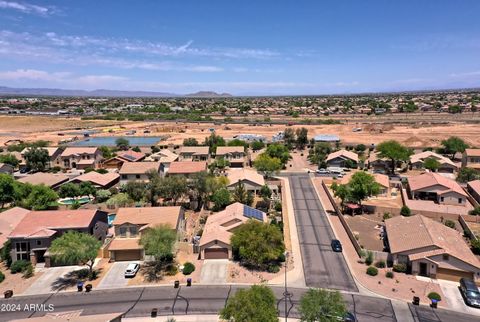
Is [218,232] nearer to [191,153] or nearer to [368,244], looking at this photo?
[368,244]

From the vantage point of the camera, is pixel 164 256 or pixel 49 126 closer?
pixel 164 256

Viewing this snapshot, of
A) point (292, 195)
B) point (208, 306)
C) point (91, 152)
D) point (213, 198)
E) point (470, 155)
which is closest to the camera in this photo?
point (208, 306)

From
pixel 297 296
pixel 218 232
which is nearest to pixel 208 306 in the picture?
pixel 297 296

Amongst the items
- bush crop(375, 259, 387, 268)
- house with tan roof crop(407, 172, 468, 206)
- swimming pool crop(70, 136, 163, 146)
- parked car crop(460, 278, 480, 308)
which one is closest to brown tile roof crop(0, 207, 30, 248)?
bush crop(375, 259, 387, 268)

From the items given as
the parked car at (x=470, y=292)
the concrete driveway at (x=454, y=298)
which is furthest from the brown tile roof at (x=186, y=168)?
the parked car at (x=470, y=292)

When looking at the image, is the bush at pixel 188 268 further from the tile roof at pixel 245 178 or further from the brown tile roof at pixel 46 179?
the brown tile roof at pixel 46 179

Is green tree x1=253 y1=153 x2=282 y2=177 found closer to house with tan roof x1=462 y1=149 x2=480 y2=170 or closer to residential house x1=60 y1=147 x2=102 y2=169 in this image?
house with tan roof x1=462 y1=149 x2=480 y2=170

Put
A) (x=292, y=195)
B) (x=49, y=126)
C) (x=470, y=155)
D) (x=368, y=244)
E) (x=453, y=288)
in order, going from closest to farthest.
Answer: (x=453, y=288), (x=368, y=244), (x=292, y=195), (x=470, y=155), (x=49, y=126)
